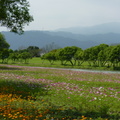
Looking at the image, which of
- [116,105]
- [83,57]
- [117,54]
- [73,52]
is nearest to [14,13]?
[116,105]

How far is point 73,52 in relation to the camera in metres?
101

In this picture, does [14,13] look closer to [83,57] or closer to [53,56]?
[83,57]

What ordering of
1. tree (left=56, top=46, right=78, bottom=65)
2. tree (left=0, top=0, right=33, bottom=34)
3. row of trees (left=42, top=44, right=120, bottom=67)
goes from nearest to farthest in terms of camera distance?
tree (left=0, top=0, right=33, bottom=34)
row of trees (left=42, top=44, right=120, bottom=67)
tree (left=56, top=46, right=78, bottom=65)

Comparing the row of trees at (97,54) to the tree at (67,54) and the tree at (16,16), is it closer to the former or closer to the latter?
the tree at (67,54)

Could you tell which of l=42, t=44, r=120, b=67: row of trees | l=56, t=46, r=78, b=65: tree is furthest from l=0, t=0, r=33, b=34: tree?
l=56, t=46, r=78, b=65: tree

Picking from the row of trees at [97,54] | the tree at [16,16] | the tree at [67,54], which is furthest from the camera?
the tree at [67,54]

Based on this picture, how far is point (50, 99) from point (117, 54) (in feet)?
212

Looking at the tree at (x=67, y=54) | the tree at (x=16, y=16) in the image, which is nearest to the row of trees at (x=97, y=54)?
the tree at (x=67, y=54)

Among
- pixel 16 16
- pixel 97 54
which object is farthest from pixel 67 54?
pixel 16 16

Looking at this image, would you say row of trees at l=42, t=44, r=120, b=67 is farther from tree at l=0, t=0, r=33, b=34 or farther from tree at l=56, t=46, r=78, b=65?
tree at l=0, t=0, r=33, b=34

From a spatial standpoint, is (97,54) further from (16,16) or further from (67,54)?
(16,16)

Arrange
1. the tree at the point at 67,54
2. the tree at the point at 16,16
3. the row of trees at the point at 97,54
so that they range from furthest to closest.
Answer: the tree at the point at 67,54 → the row of trees at the point at 97,54 → the tree at the point at 16,16

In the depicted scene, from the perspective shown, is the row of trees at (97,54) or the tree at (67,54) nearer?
the row of trees at (97,54)

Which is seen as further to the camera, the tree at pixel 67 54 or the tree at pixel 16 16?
the tree at pixel 67 54
